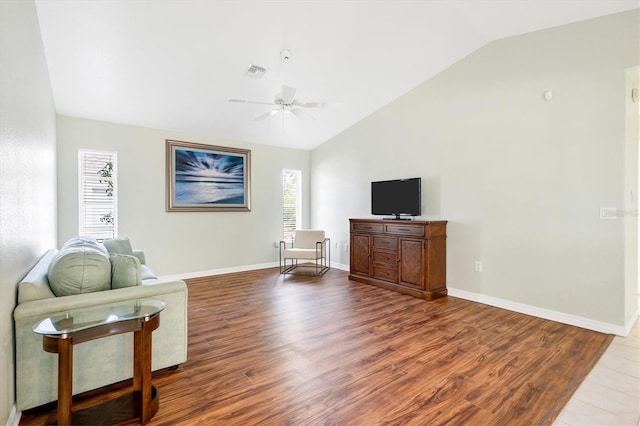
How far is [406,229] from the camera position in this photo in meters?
4.54

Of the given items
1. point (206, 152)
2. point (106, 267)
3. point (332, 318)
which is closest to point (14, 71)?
point (106, 267)

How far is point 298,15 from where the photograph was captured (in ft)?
10.3

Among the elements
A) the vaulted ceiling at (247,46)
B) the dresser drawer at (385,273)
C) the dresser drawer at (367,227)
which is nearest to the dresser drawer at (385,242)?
the dresser drawer at (367,227)

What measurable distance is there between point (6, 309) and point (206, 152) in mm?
4377

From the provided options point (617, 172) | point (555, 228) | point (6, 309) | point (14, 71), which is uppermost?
point (14, 71)

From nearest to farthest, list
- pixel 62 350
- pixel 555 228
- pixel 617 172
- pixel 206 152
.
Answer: pixel 62 350, pixel 617 172, pixel 555 228, pixel 206 152

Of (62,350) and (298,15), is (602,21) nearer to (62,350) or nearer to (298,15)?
(298,15)

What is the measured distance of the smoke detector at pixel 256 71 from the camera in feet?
12.4

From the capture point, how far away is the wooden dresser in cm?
429

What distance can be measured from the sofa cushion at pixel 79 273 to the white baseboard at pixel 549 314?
13.6 feet

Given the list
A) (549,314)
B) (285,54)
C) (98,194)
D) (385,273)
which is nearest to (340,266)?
(385,273)

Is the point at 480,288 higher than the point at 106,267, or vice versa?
the point at 106,267

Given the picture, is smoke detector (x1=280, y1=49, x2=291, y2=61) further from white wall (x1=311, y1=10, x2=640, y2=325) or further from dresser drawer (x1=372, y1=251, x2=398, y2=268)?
dresser drawer (x1=372, y1=251, x2=398, y2=268)

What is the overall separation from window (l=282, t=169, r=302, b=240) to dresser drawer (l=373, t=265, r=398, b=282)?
2.46 metres
